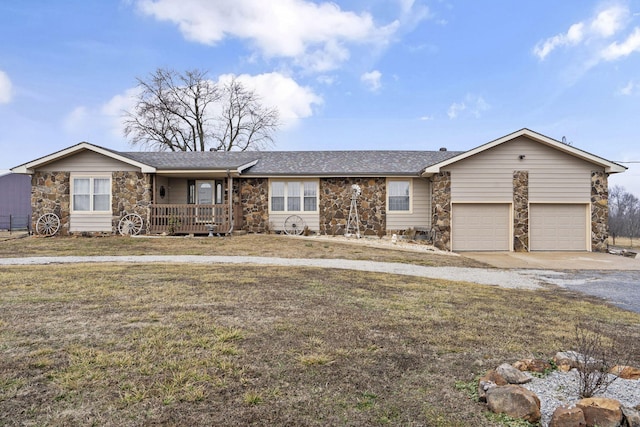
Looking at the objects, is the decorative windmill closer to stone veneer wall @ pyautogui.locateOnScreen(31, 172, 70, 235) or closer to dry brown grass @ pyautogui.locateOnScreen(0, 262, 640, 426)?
dry brown grass @ pyautogui.locateOnScreen(0, 262, 640, 426)

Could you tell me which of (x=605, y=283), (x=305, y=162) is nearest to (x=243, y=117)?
(x=305, y=162)

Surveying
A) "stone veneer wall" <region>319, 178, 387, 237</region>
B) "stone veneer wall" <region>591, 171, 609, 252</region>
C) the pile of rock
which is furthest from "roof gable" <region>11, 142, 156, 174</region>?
"stone veneer wall" <region>591, 171, 609, 252</region>

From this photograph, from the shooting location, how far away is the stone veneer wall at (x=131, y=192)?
1605 centimetres

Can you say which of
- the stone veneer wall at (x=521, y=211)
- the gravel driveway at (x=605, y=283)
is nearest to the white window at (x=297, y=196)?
the stone veneer wall at (x=521, y=211)

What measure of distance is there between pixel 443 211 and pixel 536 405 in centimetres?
1276

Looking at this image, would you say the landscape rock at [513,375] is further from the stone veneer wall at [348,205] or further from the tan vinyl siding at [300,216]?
the tan vinyl siding at [300,216]

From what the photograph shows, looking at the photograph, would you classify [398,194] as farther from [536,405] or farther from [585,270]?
[536,405]

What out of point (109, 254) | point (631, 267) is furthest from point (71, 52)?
point (631, 267)

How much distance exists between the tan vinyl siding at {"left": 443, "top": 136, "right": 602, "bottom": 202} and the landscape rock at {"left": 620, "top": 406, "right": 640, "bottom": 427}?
12.7 m

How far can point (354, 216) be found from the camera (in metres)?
16.9

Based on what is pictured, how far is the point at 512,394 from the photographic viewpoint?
2.57 metres

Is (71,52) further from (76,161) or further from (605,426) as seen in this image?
(605,426)

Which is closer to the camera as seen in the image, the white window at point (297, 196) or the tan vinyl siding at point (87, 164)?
the tan vinyl siding at point (87, 164)

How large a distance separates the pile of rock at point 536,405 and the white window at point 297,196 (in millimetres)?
14309
